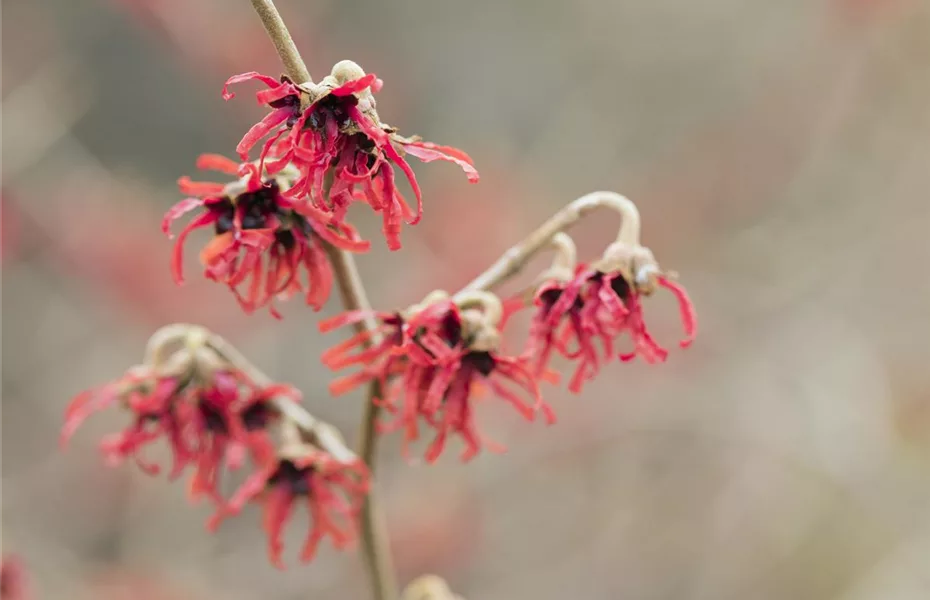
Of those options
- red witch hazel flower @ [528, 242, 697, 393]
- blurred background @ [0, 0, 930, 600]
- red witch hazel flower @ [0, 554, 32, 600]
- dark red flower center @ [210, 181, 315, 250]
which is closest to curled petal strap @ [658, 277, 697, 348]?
red witch hazel flower @ [528, 242, 697, 393]

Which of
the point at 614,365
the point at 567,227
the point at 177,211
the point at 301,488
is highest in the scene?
the point at 614,365

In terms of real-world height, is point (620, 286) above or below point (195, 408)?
above

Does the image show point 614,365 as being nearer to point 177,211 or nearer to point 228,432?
point 228,432

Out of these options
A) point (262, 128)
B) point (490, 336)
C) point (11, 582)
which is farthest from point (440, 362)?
point (11, 582)

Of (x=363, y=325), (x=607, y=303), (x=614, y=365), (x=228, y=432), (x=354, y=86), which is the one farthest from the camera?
(x=614, y=365)

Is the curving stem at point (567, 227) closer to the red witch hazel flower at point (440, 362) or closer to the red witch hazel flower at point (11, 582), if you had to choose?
the red witch hazel flower at point (440, 362)

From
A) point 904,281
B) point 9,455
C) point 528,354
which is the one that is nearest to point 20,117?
point 9,455

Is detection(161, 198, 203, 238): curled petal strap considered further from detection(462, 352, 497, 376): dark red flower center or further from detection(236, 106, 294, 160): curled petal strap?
detection(462, 352, 497, 376): dark red flower center
